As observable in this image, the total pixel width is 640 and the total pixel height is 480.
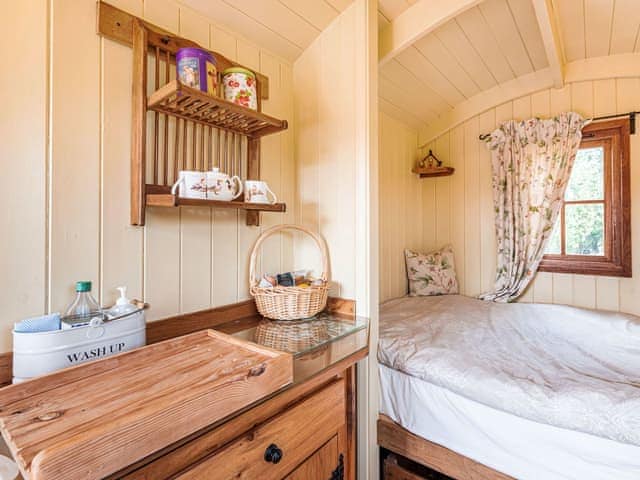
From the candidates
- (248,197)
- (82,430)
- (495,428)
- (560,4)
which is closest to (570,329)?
(495,428)

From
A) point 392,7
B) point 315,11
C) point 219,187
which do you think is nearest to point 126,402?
point 219,187

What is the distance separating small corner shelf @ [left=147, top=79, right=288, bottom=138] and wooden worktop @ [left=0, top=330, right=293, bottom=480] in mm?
674

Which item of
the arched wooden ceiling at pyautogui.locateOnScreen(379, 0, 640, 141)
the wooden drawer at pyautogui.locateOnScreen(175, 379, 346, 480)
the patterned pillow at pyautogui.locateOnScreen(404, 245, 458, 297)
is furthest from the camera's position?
the patterned pillow at pyautogui.locateOnScreen(404, 245, 458, 297)

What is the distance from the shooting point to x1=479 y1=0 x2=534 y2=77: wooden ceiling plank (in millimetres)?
1561

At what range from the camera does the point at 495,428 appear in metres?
1.09

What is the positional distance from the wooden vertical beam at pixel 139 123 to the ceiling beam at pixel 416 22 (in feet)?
3.46

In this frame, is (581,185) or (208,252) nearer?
(208,252)

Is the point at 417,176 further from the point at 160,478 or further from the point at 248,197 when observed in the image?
the point at 160,478

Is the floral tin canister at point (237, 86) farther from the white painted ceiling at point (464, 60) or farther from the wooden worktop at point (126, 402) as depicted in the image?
the white painted ceiling at point (464, 60)

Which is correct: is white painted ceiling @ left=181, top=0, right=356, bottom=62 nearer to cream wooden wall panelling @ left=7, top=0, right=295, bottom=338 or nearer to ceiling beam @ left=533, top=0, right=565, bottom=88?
cream wooden wall panelling @ left=7, top=0, right=295, bottom=338

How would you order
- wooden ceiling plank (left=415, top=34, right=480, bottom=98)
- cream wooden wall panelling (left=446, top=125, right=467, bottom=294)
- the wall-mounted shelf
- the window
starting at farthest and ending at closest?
cream wooden wall panelling (left=446, top=125, right=467, bottom=294) < the window < wooden ceiling plank (left=415, top=34, right=480, bottom=98) < the wall-mounted shelf

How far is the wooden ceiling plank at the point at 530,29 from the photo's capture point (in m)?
1.55

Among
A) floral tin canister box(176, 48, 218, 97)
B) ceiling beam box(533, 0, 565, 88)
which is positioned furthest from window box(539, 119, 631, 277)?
floral tin canister box(176, 48, 218, 97)

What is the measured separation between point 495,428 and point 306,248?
953 millimetres
